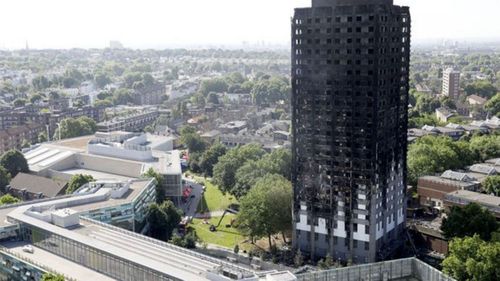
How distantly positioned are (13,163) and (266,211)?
38279 millimetres

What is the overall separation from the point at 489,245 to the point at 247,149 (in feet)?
125

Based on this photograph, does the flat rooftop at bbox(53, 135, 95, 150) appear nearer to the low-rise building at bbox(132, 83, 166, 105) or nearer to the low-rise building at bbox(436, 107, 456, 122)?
the low-rise building at bbox(132, 83, 166, 105)

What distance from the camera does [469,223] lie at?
47.7 m

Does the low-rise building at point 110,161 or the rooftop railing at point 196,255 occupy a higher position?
the rooftop railing at point 196,255

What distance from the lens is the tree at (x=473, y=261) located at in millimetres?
39125

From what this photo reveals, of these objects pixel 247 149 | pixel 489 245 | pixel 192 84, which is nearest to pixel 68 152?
pixel 247 149

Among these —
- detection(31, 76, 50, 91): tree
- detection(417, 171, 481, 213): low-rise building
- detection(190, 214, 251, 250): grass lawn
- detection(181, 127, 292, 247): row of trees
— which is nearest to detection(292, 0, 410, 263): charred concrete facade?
detection(181, 127, 292, 247): row of trees

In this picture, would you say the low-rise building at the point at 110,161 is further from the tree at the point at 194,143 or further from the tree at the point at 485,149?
the tree at the point at 485,149

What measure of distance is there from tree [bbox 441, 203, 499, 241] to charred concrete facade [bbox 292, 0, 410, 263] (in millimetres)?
5454

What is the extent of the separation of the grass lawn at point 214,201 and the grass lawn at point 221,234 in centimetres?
414

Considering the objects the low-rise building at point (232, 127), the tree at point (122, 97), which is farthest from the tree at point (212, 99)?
the low-rise building at point (232, 127)

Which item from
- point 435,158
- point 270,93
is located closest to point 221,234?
point 435,158

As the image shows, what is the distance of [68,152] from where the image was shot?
78.1 metres

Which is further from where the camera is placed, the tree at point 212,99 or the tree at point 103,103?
the tree at point 212,99
